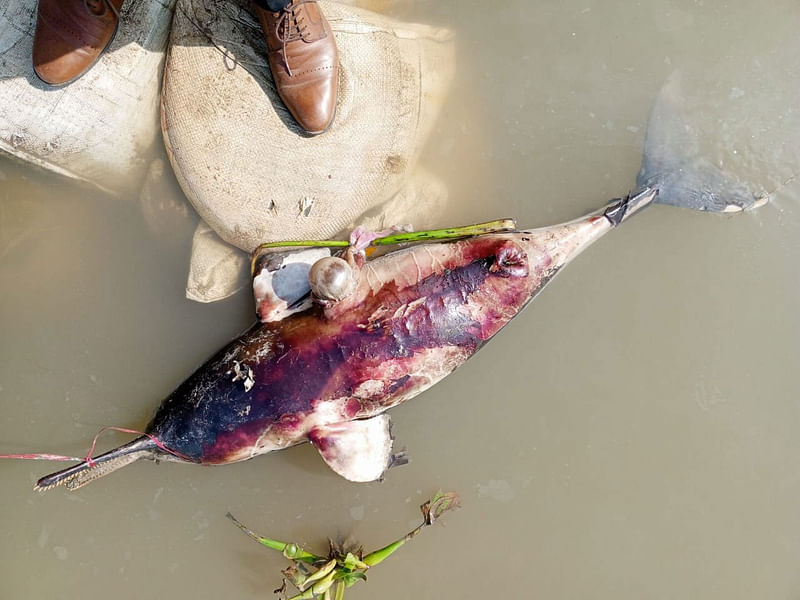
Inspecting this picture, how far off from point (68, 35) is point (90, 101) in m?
0.28

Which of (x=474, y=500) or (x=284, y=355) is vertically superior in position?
(x=284, y=355)

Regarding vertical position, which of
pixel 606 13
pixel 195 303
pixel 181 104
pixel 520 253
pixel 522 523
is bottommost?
pixel 522 523

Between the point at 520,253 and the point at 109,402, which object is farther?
the point at 109,402

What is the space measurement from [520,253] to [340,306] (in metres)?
0.80

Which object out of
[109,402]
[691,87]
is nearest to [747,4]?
[691,87]

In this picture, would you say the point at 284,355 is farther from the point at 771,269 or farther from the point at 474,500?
the point at 771,269

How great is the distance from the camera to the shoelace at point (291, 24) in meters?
2.62

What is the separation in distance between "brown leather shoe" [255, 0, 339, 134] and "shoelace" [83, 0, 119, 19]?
0.62m

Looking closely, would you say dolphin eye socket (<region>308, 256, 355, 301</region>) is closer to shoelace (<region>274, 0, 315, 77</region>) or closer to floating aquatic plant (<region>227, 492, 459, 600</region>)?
shoelace (<region>274, 0, 315, 77</region>)

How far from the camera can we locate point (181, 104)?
2.80m

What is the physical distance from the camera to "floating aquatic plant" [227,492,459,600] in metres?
2.87

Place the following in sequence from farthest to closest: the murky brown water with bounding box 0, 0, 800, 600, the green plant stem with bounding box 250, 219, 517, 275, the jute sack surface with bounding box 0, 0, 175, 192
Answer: the murky brown water with bounding box 0, 0, 800, 600
the green plant stem with bounding box 250, 219, 517, 275
the jute sack surface with bounding box 0, 0, 175, 192

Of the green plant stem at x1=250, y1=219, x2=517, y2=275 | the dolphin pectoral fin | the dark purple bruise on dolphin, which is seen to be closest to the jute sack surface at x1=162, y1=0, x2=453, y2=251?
the green plant stem at x1=250, y1=219, x2=517, y2=275

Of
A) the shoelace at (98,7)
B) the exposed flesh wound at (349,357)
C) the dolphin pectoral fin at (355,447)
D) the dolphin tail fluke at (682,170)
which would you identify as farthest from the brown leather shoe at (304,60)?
the dolphin tail fluke at (682,170)
